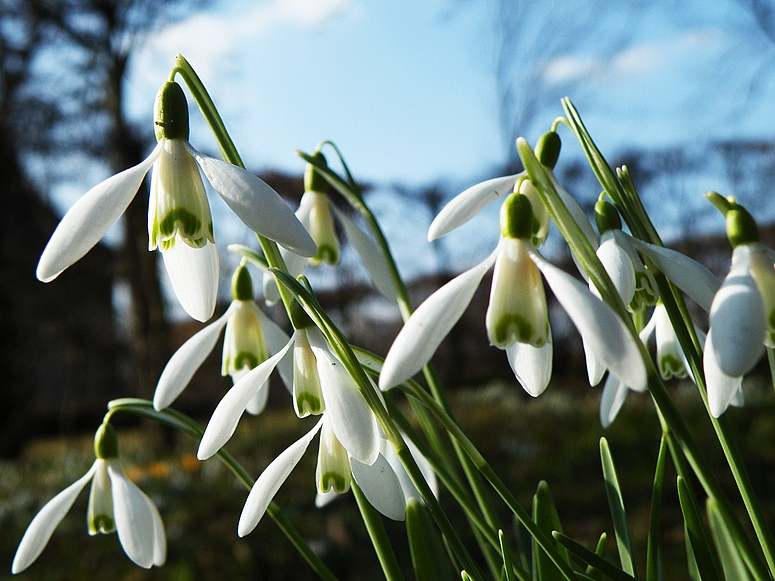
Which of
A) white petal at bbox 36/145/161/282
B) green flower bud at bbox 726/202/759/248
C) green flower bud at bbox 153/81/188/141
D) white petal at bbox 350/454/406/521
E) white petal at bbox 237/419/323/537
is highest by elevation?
green flower bud at bbox 153/81/188/141

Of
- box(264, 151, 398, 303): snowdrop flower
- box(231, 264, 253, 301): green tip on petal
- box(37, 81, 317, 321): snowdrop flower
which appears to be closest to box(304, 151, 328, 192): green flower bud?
box(264, 151, 398, 303): snowdrop flower

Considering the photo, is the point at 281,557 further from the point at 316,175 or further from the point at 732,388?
the point at 732,388

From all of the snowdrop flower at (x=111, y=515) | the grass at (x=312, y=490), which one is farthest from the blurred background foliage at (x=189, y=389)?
the snowdrop flower at (x=111, y=515)

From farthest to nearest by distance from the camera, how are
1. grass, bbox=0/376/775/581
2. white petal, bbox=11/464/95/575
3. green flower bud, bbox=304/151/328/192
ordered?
1. grass, bbox=0/376/775/581
2. green flower bud, bbox=304/151/328/192
3. white petal, bbox=11/464/95/575

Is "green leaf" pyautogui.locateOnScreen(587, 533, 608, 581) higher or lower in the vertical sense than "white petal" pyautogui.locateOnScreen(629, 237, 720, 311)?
lower

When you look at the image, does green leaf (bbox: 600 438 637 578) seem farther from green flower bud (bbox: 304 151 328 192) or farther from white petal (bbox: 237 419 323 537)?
green flower bud (bbox: 304 151 328 192)

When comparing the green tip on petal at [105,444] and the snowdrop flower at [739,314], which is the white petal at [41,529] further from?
the snowdrop flower at [739,314]

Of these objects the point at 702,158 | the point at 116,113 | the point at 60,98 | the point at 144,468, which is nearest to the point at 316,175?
the point at 144,468
